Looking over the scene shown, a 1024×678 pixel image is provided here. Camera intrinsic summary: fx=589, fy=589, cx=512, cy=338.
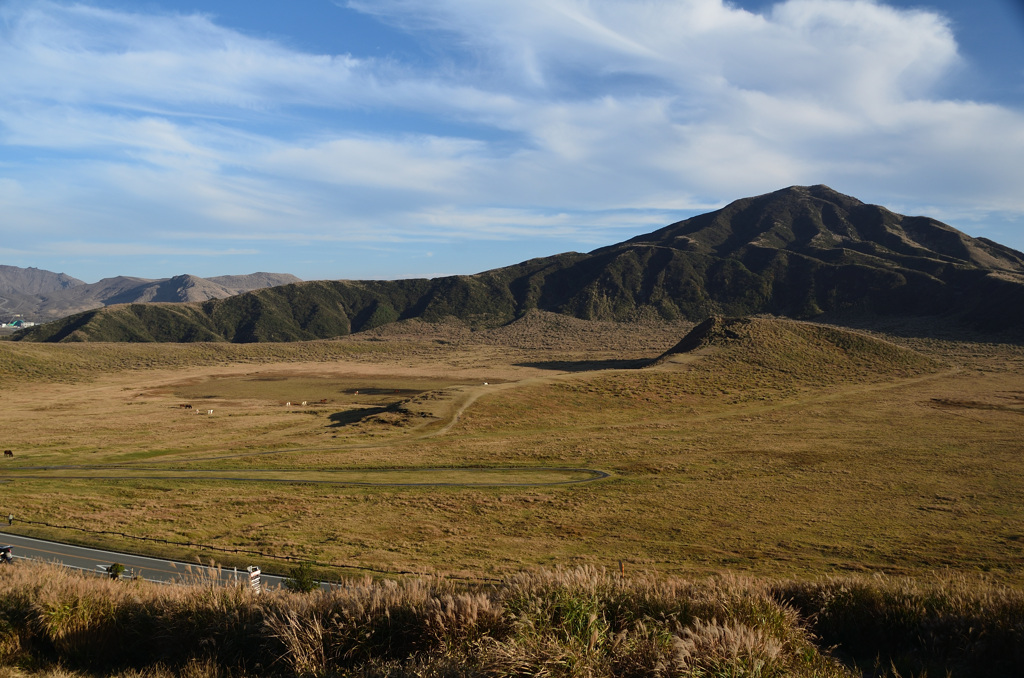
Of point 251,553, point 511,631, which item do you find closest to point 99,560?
→ point 251,553

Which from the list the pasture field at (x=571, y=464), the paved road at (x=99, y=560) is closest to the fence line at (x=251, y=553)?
the pasture field at (x=571, y=464)

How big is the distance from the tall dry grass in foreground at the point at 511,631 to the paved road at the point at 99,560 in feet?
46.7

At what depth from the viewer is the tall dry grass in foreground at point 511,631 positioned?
6.84m

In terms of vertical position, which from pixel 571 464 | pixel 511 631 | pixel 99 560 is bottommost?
pixel 571 464

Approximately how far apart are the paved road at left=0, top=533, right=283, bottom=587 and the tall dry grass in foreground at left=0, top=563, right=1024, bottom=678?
14.2 m

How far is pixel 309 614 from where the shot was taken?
8352 mm

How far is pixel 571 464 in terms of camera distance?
4884cm

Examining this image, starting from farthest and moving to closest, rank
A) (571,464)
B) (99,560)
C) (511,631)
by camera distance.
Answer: (571,464) < (99,560) < (511,631)

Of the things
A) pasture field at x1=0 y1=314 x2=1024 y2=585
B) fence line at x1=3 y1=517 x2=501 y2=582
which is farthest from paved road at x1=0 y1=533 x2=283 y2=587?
fence line at x1=3 y1=517 x2=501 y2=582

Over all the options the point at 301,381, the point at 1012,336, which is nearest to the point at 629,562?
the point at 301,381

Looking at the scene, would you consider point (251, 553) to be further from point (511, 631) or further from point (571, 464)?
point (571, 464)

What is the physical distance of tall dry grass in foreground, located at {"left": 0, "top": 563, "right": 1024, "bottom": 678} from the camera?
6.84 meters

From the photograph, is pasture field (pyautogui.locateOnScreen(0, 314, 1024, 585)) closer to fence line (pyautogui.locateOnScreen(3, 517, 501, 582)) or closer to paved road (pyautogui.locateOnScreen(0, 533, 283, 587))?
fence line (pyautogui.locateOnScreen(3, 517, 501, 582))

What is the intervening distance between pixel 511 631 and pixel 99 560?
26.3 meters
